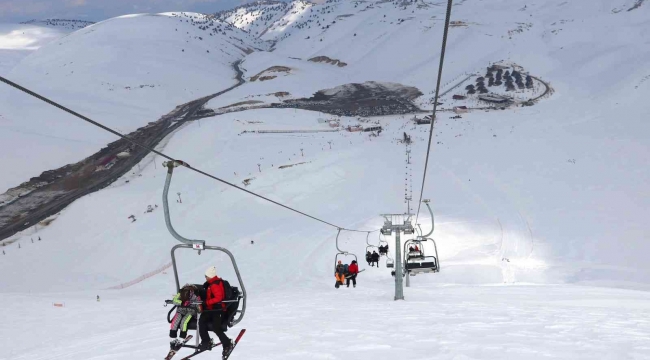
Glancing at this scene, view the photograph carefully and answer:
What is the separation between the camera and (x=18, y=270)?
1049 inches

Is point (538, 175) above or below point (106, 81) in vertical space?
below

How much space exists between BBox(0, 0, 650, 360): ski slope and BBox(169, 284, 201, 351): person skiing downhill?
4.84ft

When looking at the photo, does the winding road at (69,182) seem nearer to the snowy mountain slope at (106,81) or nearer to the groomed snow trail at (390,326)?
the snowy mountain slope at (106,81)

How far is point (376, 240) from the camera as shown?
2444cm

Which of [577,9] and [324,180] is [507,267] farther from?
[577,9]

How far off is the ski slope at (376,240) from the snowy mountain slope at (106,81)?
13.4ft

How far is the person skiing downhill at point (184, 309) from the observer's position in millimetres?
6836

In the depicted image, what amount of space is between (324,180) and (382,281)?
14.7m

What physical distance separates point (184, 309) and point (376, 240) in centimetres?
1822

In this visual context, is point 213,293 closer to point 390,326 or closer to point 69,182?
point 390,326

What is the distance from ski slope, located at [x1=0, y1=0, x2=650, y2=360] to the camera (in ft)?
30.6

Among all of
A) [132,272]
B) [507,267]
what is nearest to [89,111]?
[132,272]

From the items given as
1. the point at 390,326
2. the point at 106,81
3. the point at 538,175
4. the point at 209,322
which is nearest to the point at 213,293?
the point at 209,322

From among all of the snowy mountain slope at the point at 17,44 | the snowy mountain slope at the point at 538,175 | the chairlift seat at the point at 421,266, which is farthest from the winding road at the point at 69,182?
the snowy mountain slope at the point at 17,44
